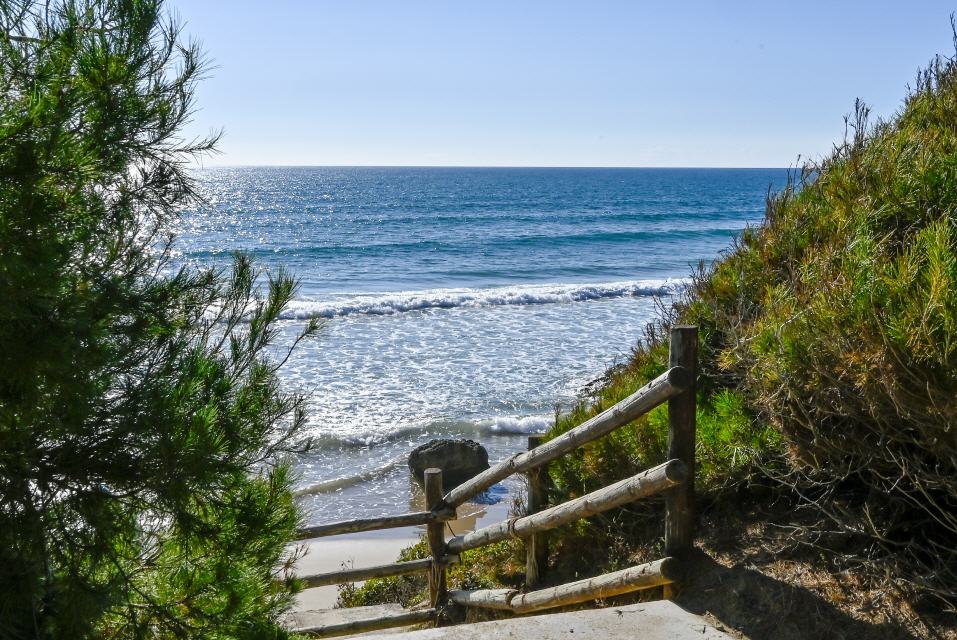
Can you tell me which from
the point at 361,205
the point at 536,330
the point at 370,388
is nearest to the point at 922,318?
the point at 370,388

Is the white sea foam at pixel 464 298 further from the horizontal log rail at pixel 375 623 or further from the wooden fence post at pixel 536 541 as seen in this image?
the wooden fence post at pixel 536 541

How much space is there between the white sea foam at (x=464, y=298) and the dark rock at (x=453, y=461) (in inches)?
520

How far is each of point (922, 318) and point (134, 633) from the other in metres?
3.24

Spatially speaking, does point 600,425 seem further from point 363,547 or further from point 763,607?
point 363,547

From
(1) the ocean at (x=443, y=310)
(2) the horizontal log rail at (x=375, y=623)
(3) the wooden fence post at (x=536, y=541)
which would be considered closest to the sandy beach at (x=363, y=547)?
(1) the ocean at (x=443, y=310)

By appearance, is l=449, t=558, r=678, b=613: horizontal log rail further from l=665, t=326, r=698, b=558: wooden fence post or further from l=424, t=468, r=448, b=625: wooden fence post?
l=424, t=468, r=448, b=625: wooden fence post

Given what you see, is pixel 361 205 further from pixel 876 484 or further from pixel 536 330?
pixel 876 484

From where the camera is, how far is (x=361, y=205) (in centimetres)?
6481

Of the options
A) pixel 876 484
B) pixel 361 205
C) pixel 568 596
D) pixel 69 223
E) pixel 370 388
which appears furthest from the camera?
pixel 361 205

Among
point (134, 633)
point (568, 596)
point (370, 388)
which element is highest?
point (134, 633)

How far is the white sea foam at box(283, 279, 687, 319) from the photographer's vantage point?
24469 mm

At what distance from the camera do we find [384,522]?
246 inches

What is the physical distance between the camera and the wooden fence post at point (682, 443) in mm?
4328

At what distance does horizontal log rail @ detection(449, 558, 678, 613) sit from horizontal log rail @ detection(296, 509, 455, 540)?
68 cm
